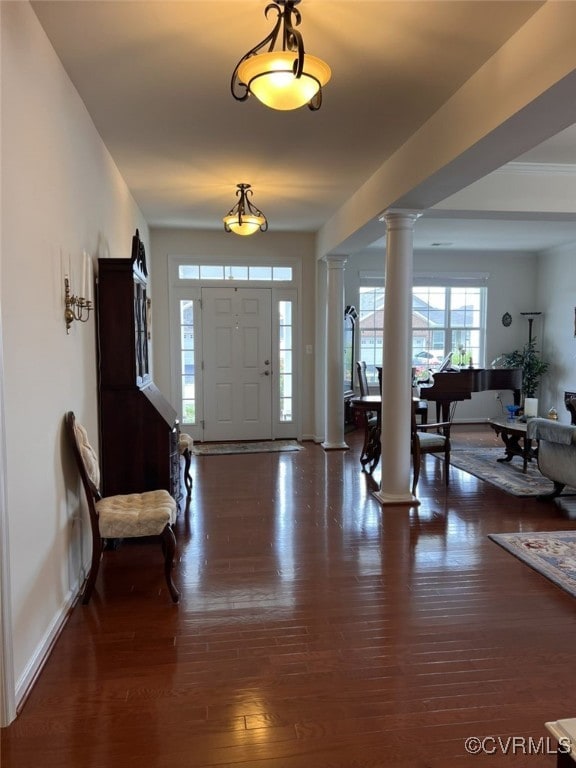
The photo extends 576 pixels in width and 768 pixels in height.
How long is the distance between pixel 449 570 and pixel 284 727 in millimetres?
1699

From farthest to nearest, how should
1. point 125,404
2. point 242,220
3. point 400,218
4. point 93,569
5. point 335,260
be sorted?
point 335,260
point 242,220
point 400,218
point 125,404
point 93,569

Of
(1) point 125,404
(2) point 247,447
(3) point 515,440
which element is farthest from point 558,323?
(1) point 125,404

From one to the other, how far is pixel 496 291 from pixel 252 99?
6726 millimetres

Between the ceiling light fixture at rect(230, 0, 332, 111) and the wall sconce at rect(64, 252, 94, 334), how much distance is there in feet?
4.52

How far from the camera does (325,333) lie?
711cm

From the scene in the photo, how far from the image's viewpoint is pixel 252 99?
10.4 ft

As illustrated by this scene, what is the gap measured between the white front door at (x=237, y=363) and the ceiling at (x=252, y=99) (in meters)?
2.05

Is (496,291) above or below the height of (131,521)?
above

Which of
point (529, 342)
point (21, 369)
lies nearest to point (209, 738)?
point (21, 369)

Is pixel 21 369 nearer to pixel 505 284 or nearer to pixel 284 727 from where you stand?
pixel 284 727

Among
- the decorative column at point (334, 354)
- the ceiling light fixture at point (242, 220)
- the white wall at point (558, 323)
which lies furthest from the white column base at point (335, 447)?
the white wall at point (558, 323)

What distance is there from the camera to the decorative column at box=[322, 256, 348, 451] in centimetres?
679

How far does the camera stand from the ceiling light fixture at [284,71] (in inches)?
81.8

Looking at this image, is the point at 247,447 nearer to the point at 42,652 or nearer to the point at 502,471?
the point at 502,471
